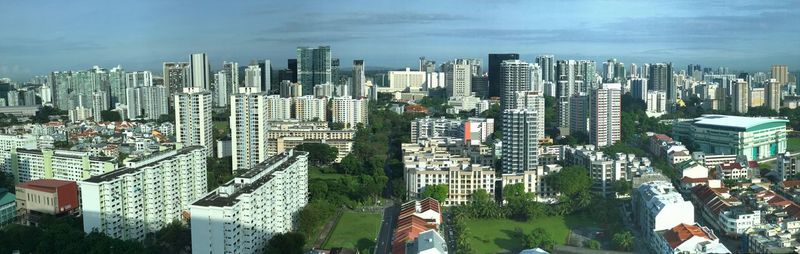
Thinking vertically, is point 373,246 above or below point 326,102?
below

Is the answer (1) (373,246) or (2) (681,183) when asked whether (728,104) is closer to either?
(2) (681,183)

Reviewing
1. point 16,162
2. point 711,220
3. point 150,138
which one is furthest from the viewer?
point 150,138

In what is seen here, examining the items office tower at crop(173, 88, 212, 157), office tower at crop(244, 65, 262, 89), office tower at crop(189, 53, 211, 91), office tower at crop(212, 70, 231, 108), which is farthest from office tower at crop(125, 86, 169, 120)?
office tower at crop(173, 88, 212, 157)

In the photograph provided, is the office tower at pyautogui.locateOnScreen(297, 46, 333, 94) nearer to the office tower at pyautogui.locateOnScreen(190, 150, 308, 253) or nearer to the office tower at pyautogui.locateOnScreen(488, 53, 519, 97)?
the office tower at pyautogui.locateOnScreen(488, 53, 519, 97)

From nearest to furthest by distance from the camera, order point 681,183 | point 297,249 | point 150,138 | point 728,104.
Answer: point 297,249, point 681,183, point 150,138, point 728,104

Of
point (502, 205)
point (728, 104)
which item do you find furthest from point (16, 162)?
point (728, 104)

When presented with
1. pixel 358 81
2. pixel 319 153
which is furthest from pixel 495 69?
pixel 319 153

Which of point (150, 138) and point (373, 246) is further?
point (150, 138)
